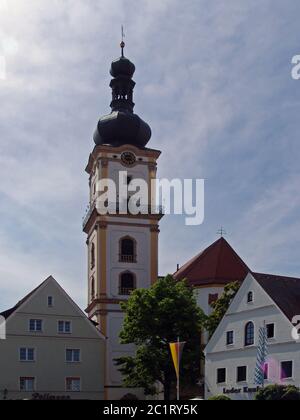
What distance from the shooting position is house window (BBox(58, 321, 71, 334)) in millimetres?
59094

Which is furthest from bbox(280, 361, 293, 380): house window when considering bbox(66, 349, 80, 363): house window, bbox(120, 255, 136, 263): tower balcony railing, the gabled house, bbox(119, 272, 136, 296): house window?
bbox(120, 255, 136, 263): tower balcony railing

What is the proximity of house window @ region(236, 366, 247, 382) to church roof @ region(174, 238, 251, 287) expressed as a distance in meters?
18.9

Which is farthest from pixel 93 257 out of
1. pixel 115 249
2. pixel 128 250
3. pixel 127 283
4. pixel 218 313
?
pixel 218 313

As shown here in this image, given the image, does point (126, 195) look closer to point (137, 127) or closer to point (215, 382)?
point (137, 127)

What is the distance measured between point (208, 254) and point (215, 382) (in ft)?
72.1

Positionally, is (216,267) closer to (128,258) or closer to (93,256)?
(128,258)

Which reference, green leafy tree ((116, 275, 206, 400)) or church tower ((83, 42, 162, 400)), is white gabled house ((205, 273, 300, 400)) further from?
church tower ((83, 42, 162, 400))

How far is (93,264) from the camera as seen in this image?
7262 centimetres

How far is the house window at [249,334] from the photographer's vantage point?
47406mm

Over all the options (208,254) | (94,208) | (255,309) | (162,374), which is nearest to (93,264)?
(94,208)

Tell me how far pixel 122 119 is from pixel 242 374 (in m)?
34.2

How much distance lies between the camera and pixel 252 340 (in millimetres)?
47312
